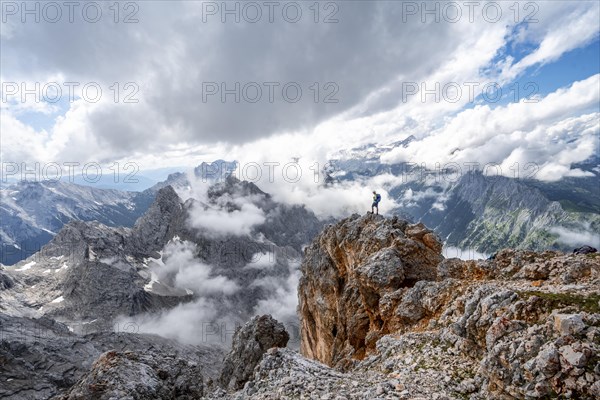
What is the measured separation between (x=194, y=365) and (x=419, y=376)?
805 inches

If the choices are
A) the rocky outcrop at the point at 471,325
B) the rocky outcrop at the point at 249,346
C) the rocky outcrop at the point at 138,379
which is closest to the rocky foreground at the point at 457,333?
the rocky outcrop at the point at 471,325

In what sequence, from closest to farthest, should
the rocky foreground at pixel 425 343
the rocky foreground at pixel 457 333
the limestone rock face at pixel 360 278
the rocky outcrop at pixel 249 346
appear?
1. the rocky foreground at pixel 457 333
2. the rocky foreground at pixel 425 343
3. the limestone rock face at pixel 360 278
4. the rocky outcrop at pixel 249 346

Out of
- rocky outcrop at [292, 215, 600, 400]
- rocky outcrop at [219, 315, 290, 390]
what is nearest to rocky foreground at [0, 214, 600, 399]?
rocky outcrop at [292, 215, 600, 400]

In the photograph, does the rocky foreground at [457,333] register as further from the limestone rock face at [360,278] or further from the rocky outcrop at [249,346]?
the rocky outcrop at [249,346]

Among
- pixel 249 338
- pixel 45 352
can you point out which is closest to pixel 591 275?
pixel 249 338

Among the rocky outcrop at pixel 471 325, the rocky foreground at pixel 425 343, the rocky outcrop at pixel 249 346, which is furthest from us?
the rocky outcrop at pixel 249 346

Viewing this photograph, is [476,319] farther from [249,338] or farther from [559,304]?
[249,338]

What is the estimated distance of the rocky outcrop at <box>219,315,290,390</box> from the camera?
175 feet

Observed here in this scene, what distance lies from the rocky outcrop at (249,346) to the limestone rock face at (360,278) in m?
10.6

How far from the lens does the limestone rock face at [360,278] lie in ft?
161

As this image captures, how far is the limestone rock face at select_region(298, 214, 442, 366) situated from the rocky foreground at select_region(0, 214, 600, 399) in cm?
24

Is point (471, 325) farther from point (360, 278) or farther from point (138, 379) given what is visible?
point (360, 278)

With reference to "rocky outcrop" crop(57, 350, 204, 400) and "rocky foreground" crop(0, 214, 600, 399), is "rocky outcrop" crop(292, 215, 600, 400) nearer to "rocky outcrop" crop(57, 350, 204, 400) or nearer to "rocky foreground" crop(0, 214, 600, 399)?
"rocky foreground" crop(0, 214, 600, 399)

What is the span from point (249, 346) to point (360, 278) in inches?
834
